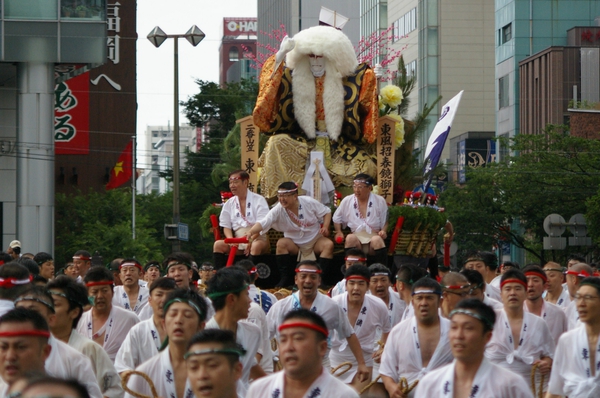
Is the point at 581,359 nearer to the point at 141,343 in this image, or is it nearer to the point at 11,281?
the point at 141,343

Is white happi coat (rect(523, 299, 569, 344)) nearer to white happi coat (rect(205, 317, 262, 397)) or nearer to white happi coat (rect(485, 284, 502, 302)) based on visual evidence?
white happi coat (rect(485, 284, 502, 302))

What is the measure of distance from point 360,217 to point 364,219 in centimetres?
6

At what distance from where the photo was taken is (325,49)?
16.1 metres

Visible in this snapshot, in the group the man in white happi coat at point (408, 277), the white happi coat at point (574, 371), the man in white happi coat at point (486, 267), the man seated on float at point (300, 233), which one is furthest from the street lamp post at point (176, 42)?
the white happi coat at point (574, 371)

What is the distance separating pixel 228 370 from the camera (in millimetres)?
5426

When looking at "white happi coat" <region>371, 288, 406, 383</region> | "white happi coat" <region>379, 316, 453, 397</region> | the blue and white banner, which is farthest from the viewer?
the blue and white banner

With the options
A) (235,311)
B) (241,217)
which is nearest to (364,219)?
(241,217)

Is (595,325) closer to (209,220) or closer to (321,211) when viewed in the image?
(321,211)

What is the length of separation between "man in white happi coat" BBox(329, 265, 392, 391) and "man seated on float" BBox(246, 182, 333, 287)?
351cm

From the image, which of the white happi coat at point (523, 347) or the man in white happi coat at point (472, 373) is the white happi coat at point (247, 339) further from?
the white happi coat at point (523, 347)

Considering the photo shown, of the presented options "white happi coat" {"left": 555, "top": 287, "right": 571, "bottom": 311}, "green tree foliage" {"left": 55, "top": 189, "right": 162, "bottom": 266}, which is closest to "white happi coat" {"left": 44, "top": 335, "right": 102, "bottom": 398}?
"white happi coat" {"left": 555, "top": 287, "right": 571, "bottom": 311}

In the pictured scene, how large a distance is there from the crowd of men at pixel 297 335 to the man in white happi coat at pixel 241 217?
73 centimetres

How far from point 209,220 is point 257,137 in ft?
4.42

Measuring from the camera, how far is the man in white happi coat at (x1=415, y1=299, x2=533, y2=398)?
606cm
